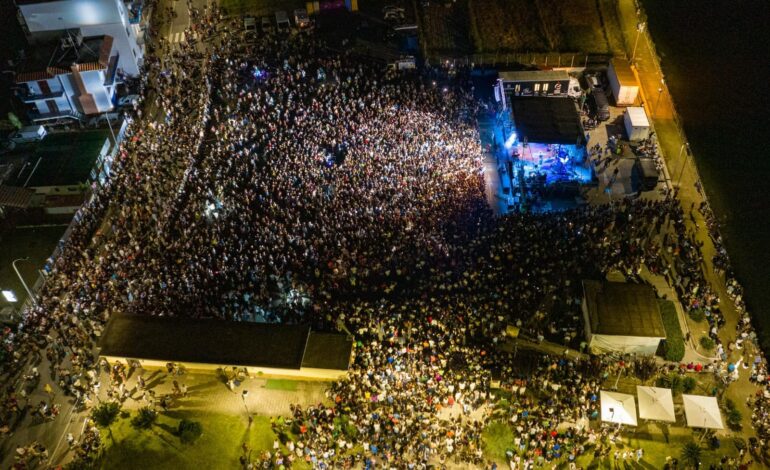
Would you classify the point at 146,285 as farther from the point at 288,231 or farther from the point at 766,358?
the point at 766,358

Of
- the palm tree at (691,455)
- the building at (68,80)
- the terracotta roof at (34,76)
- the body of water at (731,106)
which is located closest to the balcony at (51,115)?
the building at (68,80)

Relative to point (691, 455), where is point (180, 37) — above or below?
above

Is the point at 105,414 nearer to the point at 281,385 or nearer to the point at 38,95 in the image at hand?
the point at 281,385

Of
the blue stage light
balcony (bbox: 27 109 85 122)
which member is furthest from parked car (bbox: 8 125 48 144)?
the blue stage light

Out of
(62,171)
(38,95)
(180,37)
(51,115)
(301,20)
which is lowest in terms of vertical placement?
(62,171)

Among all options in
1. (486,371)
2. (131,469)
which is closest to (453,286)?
(486,371)

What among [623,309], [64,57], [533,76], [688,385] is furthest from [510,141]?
[64,57]

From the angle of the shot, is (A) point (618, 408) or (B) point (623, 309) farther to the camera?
(B) point (623, 309)
